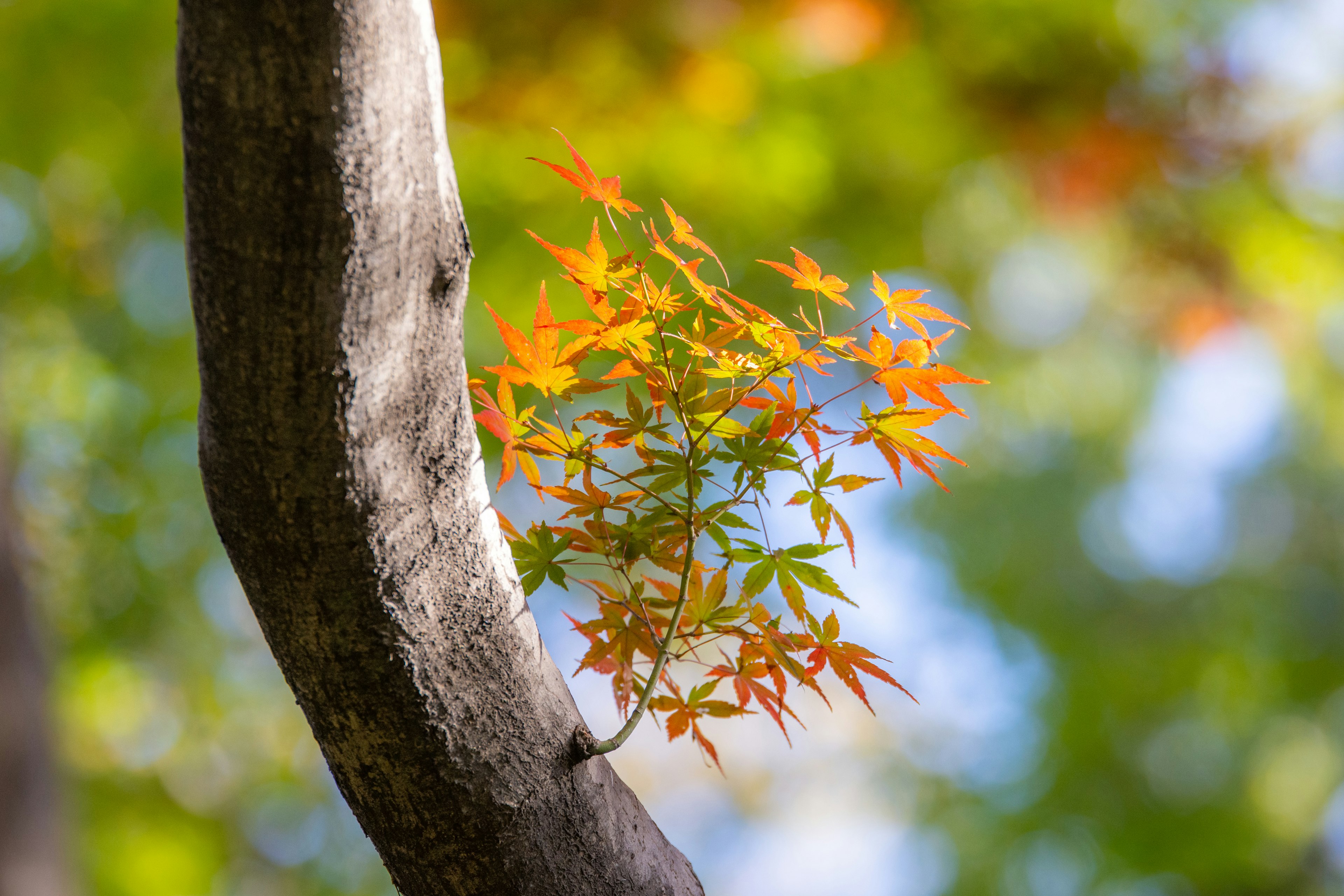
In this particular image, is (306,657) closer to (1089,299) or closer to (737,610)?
(737,610)

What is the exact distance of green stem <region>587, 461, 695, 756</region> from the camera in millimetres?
574

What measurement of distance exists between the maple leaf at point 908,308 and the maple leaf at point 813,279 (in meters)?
0.03

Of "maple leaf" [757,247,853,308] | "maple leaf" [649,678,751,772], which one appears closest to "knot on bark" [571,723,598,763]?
"maple leaf" [649,678,751,772]

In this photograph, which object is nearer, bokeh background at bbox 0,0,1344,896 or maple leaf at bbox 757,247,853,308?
maple leaf at bbox 757,247,853,308

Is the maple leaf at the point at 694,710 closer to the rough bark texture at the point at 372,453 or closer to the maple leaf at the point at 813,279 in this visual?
the rough bark texture at the point at 372,453

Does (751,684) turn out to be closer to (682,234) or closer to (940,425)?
(682,234)

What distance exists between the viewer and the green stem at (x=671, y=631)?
1.88 feet

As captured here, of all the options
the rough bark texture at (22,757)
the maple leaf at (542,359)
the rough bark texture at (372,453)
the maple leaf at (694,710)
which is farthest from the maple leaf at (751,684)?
the rough bark texture at (22,757)

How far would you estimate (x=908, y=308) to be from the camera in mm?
637

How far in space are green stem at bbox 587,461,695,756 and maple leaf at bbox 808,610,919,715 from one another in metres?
0.10

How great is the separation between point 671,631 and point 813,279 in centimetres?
27

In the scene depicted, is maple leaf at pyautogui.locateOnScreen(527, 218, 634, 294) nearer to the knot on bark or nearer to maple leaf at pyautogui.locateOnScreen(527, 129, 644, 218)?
maple leaf at pyautogui.locateOnScreen(527, 129, 644, 218)

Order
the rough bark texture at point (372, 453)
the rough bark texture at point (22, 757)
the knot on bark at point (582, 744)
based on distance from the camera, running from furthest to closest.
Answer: the rough bark texture at point (22, 757) < the knot on bark at point (582, 744) < the rough bark texture at point (372, 453)

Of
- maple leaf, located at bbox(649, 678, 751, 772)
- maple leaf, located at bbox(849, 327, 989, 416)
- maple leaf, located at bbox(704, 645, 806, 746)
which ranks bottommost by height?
maple leaf, located at bbox(649, 678, 751, 772)
